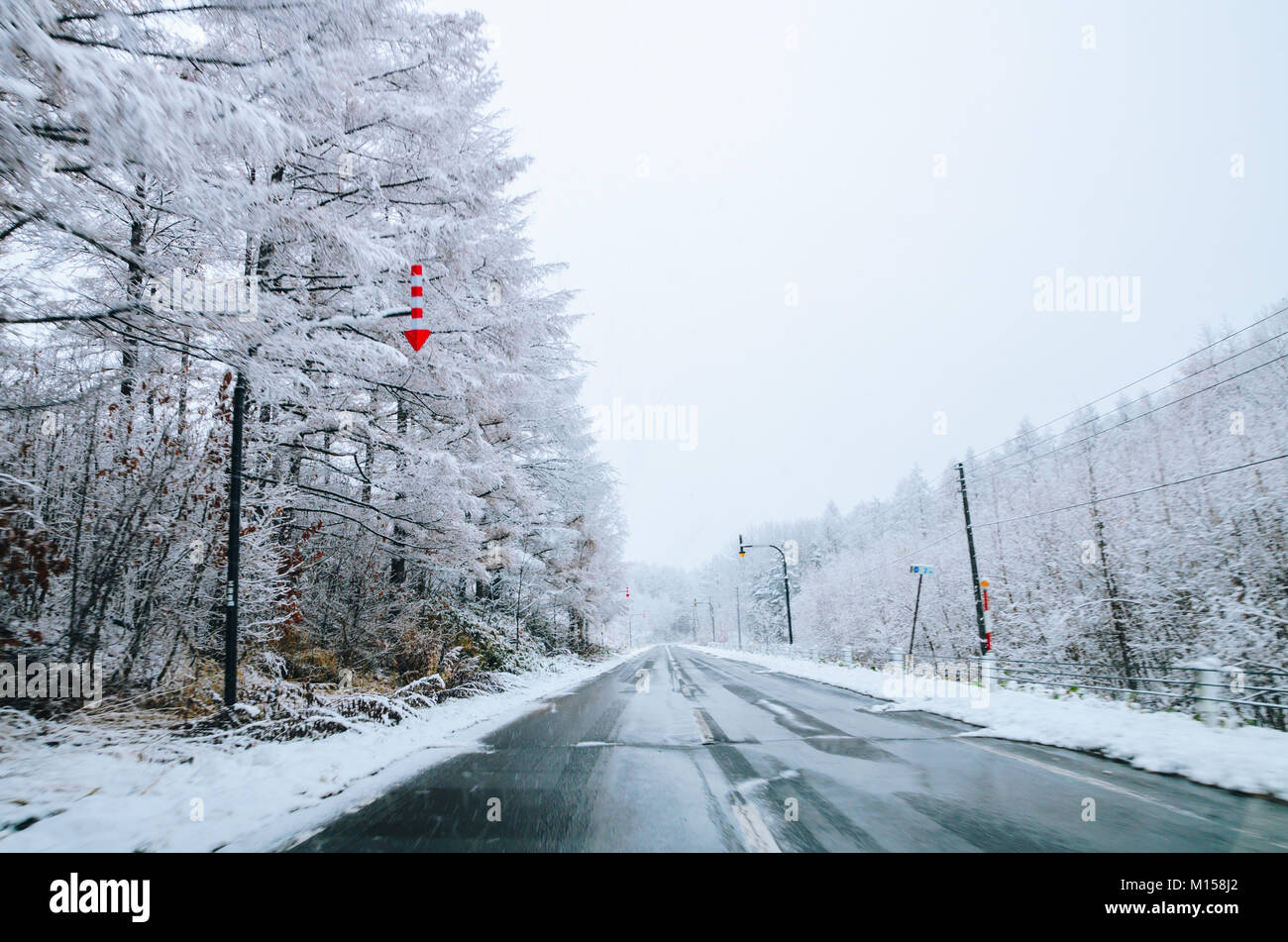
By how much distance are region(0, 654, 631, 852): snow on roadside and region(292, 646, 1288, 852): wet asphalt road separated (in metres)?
0.51

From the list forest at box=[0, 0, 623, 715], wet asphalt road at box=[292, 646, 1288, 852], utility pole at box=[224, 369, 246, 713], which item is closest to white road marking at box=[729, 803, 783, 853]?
wet asphalt road at box=[292, 646, 1288, 852]

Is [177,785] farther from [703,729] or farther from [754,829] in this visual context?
[703,729]

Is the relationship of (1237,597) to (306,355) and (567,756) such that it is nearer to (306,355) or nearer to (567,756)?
(567,756)

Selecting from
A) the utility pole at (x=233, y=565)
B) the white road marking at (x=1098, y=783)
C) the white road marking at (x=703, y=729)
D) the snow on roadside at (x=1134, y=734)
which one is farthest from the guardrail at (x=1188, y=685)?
the utility pole at (x=233, y=565)

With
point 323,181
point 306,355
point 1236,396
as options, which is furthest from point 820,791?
point 1236,396

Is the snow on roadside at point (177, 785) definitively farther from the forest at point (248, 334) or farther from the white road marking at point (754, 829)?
the white road marking at point (754, 829)

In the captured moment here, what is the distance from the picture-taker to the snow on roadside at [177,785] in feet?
12.9

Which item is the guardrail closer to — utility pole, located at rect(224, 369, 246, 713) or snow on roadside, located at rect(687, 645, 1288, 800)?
snow on roadside, located at rect(687, 645, 1288, 800)

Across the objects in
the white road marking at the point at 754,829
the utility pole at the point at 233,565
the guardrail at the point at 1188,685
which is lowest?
the guardrail at the point at 1188,685

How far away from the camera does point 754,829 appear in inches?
157

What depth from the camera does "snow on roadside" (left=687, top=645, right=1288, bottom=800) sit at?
5.45 metres

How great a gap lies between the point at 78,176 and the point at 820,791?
9.08 m

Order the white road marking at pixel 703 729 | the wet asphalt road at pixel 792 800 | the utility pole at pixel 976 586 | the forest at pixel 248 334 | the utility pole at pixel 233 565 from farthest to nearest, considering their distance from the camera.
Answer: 1. the utility pole at pixel 976 586
2. the white road marking at pixel 703 729
3. the utility pole at pixel 233 565
4. the forest at pixel 248 334
5. the wet asphalt road at pixel 792 800

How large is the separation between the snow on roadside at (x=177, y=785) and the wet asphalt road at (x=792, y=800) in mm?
508
